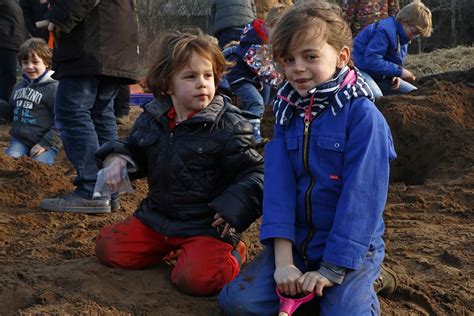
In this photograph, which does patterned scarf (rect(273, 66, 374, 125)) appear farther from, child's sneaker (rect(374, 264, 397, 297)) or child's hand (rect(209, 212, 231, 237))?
child's sneaker (rect(374, 264, 397, 297))

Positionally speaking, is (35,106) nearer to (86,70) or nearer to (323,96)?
(86,70)

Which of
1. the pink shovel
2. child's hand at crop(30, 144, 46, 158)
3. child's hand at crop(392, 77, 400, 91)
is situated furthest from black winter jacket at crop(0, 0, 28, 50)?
the pink shovel

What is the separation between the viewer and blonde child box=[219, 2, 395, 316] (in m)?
2.64

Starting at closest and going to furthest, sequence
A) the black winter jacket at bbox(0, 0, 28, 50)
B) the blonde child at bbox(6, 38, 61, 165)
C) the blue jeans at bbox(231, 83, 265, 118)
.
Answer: the blonde child at bbox(6, 38, 61, 165) → the blue jeans at bbox(231, 83, 265, 118) → the black winter jacket at bbox(0, 0, 28, 50)

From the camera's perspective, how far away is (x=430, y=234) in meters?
4.00

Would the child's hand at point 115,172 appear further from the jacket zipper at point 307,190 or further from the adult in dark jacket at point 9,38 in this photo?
the adult in dark jacket at point 9,38

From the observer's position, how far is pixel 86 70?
4.38m

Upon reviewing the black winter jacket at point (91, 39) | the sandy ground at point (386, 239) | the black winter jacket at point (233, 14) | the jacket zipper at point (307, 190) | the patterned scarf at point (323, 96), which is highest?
the black winter jacket at point (233, 14)

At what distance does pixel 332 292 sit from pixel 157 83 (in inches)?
53.9

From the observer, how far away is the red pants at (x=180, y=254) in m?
3.07

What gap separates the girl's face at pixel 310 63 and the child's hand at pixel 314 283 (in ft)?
2.43

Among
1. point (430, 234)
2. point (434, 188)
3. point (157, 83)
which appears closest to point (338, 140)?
point (157, 83)

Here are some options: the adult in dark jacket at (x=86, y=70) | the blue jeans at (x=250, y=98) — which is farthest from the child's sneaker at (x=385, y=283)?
the blue jeans at (x=250, y=98)

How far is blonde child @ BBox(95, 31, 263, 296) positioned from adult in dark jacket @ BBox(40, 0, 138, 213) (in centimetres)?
113
